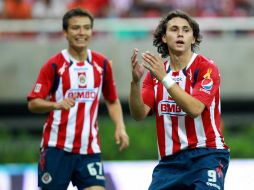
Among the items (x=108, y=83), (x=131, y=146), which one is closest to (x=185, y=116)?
(x=108, y=83)

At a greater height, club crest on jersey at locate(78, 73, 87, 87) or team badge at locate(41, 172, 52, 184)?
club crest on jersey at locate(78, 73, 87, 87)

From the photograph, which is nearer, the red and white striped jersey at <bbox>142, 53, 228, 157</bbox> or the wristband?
the wristband

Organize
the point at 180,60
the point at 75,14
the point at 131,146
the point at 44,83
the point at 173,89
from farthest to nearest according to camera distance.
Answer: the point at 131,146, the point at 75,14, the point at 44,83, the point at 180,60, the point at 173,89

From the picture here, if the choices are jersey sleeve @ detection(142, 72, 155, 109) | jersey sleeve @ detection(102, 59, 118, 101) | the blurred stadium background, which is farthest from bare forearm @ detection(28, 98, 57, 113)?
the blurred stadium background

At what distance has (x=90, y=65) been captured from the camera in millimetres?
9617

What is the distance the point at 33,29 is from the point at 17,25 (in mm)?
281

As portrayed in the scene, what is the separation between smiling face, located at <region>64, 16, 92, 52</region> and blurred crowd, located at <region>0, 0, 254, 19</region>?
7457mm

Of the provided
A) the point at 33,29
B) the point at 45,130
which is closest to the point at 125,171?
the point at 45,130

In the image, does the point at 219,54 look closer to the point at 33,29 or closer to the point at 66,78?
the point at 33,29

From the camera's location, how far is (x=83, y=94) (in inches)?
372

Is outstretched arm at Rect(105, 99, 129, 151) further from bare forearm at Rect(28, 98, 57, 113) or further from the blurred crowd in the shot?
the blurred crowd

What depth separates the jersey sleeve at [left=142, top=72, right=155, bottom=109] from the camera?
26.9 ft

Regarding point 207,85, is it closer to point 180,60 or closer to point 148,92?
point 180,60

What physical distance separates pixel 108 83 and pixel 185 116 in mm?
1824
